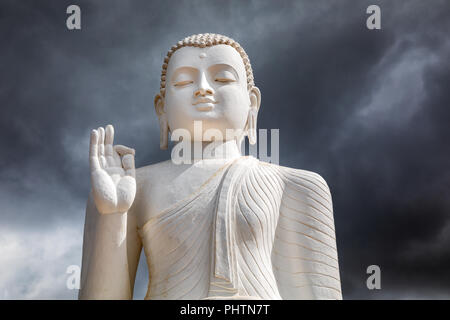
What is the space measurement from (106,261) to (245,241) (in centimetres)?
144

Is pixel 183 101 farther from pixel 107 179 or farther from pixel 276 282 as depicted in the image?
pixel 276 282

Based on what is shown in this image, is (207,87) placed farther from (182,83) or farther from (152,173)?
(152,173)

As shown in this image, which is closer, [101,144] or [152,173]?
[101,144]

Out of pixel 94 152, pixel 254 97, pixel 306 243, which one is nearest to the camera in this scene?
pixel 94 152

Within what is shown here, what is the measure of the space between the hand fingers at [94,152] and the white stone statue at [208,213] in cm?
1

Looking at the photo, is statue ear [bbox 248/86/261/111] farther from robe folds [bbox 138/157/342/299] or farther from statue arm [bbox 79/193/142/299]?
statue arm [bbox 79/193/142/299]

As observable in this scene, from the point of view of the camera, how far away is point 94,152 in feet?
22.1

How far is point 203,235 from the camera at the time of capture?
6.68 metres

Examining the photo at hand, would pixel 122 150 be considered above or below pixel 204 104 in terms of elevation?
below

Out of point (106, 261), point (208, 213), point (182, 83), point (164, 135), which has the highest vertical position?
point (182, 83)

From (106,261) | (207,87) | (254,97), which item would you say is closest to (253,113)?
(254,97)

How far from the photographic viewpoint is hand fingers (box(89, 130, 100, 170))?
6627 mm

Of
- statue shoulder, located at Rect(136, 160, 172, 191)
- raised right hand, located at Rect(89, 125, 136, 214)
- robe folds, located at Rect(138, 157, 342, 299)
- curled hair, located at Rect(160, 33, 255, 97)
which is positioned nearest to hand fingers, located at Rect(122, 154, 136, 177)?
raised right hand, located at Rect(89, 125, 136, 214)
